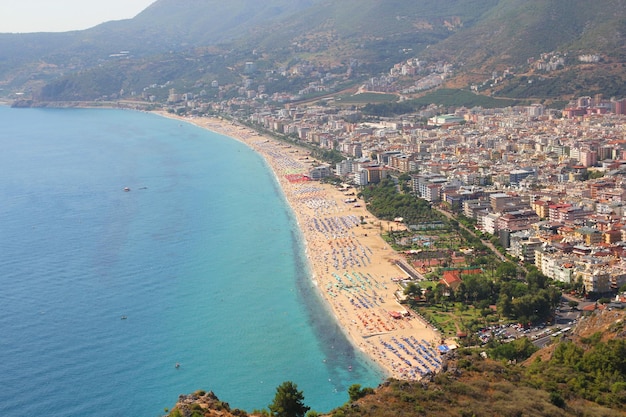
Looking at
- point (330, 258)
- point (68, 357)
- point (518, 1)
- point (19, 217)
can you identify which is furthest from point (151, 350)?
point (518, 1)

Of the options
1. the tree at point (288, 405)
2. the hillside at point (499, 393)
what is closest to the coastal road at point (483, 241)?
the hillside at point (499, 393)

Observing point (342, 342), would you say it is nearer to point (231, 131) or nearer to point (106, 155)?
point (106, 155)

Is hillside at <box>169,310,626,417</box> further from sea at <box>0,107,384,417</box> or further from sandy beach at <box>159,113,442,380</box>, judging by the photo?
sea at <box>0,107,384,417</box>

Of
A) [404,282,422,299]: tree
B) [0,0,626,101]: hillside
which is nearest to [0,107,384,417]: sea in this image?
[404,282,422,299]: tree

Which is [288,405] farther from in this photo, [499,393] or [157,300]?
[157,300]

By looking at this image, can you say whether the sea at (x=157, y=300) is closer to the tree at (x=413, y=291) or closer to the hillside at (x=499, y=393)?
the tree at (x=413, y=291)
